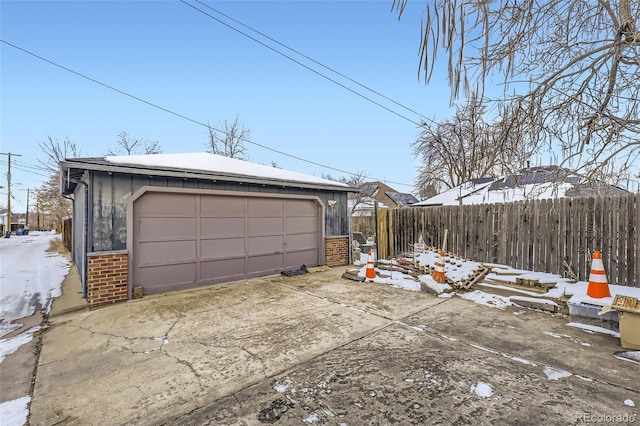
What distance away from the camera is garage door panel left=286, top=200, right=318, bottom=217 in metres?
7.71

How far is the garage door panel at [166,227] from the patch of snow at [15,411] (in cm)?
339

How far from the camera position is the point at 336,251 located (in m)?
8.70

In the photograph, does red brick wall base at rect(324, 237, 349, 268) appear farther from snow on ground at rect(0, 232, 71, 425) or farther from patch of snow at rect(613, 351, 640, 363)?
patch of snow at rect(613, 351, 640, 363)

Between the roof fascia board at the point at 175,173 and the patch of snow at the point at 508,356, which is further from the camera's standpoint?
the roof fascia board at the point at 175,173

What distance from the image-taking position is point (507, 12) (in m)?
2.78

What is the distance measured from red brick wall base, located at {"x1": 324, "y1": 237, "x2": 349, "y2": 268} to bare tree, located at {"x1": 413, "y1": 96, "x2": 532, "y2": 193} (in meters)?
4.09

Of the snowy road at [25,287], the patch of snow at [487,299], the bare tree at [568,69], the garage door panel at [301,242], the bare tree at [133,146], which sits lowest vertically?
the snowy road at [25,287]

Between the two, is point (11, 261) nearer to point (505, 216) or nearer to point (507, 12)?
point (507, 12)

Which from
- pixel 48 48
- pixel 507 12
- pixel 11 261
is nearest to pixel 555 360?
pixel 507 12

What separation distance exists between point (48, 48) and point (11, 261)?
7474mm

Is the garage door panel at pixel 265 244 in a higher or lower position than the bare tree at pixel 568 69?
lower

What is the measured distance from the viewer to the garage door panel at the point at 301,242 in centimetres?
772

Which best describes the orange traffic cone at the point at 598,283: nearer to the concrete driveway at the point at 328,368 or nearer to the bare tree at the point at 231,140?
the concrete driveway at the point at 328,368

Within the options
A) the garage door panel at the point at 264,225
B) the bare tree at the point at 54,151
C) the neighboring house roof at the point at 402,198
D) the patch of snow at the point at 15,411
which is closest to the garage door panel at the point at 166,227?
the garage door panel at the point at 264,225
